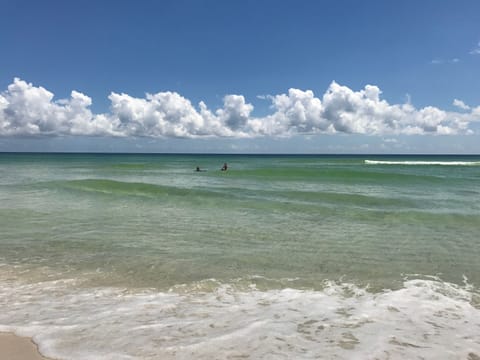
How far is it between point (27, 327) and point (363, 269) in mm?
6327

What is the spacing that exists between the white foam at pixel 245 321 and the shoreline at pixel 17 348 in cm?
10

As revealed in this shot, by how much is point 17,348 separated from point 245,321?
2867 millimetres

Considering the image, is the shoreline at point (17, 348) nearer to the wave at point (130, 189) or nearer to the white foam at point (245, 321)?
the white foam at point (245, 321)

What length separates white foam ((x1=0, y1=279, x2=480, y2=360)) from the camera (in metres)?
4.48

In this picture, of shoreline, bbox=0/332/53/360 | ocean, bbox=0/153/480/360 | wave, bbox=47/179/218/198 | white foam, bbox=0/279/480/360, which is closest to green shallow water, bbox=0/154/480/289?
ocean, bbox=0/153/480/360

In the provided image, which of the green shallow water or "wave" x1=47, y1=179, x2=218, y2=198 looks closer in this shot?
the green shallow water

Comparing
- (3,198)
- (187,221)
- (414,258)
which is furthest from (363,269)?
(3,198)

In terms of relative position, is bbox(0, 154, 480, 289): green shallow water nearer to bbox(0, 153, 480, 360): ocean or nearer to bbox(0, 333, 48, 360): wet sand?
bbox(0, 153, 480, 360): ocean

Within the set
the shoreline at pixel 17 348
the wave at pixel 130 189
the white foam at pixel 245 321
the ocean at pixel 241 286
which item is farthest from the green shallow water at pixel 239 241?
the wave at pixel 130 189

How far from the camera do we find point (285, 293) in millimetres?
6703

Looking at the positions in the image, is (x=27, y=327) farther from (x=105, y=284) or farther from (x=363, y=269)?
(x=363, y=269)

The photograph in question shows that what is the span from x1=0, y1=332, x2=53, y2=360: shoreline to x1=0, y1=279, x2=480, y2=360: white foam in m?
0.10

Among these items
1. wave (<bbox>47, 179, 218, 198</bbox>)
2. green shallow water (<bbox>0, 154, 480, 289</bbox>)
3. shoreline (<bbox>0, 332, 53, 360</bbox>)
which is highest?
shoreline (<bbox>0, 332, 53, 360</bbox>)

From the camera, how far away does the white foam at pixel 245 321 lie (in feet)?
14.7
